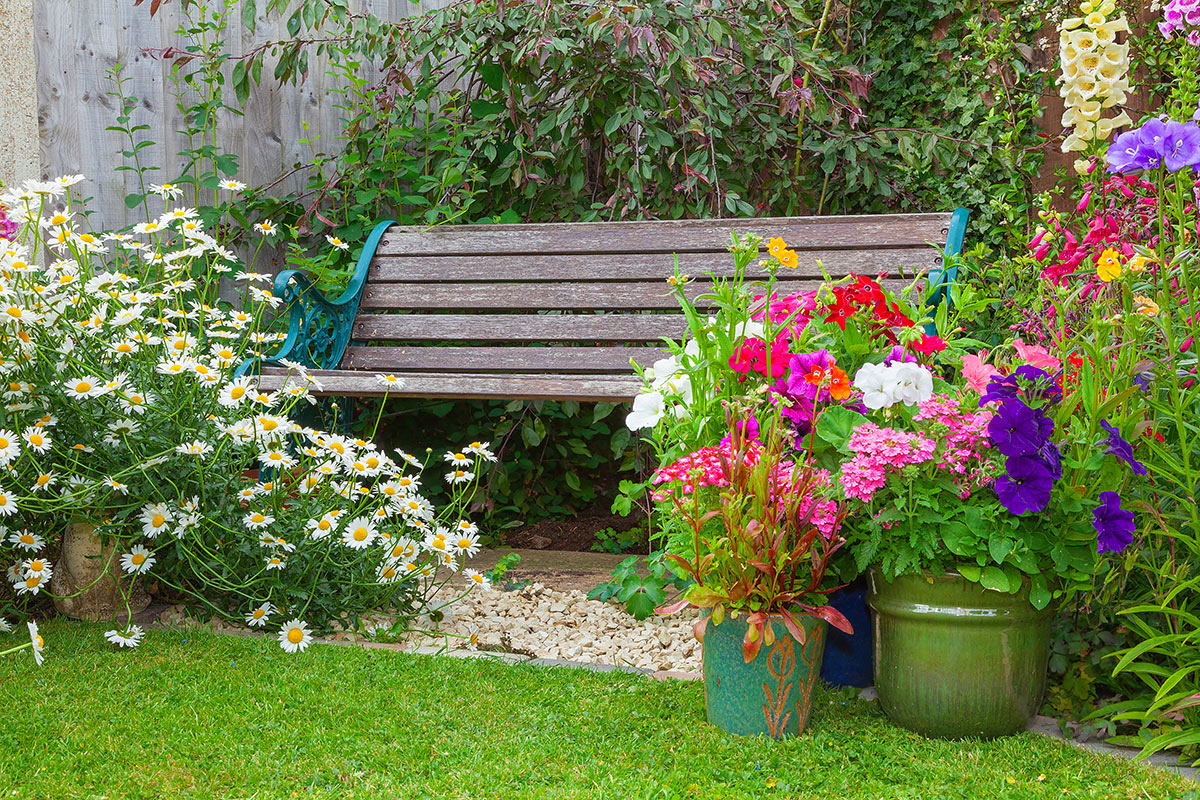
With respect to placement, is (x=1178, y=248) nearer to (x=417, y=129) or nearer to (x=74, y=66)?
(x=417, y=129)

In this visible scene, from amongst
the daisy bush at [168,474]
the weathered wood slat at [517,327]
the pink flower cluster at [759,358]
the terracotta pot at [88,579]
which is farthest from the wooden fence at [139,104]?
the pink flower cluster at [759,358]

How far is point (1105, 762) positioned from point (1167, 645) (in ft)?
0.77

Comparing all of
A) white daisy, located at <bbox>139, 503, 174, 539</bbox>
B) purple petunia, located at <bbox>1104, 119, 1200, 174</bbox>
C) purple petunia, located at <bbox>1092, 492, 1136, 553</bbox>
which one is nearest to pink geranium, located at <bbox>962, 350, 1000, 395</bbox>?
purple petunia, located at <bbox>1092, 492, 1136, 553</bbox>

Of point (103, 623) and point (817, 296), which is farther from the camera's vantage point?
point (103, 623)

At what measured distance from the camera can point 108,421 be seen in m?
2.22

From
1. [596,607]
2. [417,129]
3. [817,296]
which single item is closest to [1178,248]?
[817,296]

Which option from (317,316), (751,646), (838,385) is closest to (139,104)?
(317,316)

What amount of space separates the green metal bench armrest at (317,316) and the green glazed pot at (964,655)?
187 centimetres

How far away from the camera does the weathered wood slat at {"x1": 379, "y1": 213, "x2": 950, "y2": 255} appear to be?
2.98m

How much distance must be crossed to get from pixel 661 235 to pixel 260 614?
1.74m

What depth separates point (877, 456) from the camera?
1.62 meters

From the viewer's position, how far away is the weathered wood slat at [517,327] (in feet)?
10.3

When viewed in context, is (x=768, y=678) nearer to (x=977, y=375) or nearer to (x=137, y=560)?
(x=977, y=375)

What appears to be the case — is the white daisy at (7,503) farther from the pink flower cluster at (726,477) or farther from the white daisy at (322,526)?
the pink flower cluster at (726,477)
